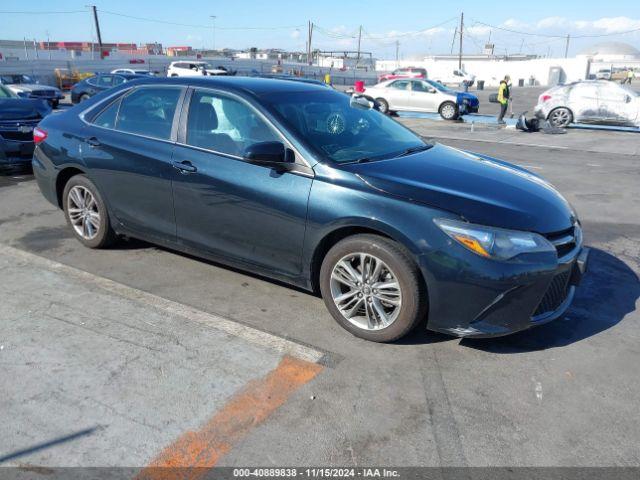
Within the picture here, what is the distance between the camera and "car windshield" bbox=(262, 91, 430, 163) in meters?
3.87

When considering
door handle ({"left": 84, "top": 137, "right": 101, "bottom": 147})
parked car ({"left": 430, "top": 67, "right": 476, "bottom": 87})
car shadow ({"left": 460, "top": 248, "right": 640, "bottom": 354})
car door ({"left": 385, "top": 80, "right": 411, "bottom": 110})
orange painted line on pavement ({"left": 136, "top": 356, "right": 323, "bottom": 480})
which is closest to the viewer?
orange painted line on pavement ({"left": 136, "top": 356, "right": 323, "bottom": 480})

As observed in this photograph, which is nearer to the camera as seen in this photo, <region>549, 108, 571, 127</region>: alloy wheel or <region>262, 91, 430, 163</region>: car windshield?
<region>262, 91, 430, 163</region>: car windshield

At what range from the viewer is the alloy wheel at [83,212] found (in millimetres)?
5056

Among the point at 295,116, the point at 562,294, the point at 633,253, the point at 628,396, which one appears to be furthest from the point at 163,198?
the point at 633,253

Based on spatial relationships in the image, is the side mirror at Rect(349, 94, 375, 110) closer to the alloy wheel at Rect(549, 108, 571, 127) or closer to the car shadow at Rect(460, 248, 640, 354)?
the car shadow at Rect(460, 248, 640, 354)

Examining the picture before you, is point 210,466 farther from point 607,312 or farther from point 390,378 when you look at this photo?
point 607,312

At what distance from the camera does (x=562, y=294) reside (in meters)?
3.52

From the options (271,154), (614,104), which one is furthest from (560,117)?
(271,154)

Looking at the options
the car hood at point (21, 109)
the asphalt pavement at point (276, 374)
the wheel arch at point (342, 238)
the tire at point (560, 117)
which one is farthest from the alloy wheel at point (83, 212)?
the tire at point (560, 117)

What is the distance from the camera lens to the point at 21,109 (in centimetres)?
891

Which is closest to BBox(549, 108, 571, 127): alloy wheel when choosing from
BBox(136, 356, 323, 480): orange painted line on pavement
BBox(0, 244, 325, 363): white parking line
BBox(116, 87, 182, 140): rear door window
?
BBox(116, 87, 182, 140): rear door window

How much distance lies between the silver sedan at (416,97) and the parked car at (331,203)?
17013 mm

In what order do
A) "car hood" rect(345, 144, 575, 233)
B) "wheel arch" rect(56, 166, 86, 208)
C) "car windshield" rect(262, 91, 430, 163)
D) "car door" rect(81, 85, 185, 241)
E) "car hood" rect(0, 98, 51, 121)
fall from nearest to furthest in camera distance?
"car hood" rect(345, 144, 575, 233) → "car windshield" rect(262, 91, 430, 163) → "car door" rect(81, 85, 185, 241) → "wheel arch" rect(56, 166, 86, 208) → "car hood" rect(0, 98, 51, 121)

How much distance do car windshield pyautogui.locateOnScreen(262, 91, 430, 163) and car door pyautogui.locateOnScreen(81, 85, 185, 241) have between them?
95 centimetres
